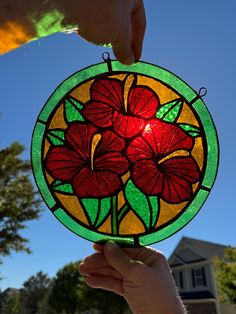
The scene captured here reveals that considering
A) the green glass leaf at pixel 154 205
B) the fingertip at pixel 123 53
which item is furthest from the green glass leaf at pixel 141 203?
the fingertip at pixel 123 53

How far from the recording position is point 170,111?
4.23 feet

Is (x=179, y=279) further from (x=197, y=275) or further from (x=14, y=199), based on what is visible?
(x=14, y=199)

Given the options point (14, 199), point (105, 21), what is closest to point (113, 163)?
point (105, 21)

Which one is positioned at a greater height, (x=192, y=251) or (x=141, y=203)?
(x=192, y=251)

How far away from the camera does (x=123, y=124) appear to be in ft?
4.19

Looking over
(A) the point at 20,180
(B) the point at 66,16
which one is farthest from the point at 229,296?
(B) the point at 66,16

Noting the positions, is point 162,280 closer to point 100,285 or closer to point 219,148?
point 100,285

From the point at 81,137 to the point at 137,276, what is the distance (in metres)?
0.52

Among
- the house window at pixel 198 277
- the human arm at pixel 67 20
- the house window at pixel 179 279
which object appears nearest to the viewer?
the human arm at pixel 67 20

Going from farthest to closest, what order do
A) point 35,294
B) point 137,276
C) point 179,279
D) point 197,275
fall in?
1. point 35,294
2. point 179,279
3. point 197,275
4. point 137,276

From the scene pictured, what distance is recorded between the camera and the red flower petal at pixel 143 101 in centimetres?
129

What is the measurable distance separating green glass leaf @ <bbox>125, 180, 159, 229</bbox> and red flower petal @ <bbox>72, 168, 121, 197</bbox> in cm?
5

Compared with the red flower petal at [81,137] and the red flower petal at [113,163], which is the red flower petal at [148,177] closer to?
the red flower petal at [113,163]

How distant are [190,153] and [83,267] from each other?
56 centimetres
